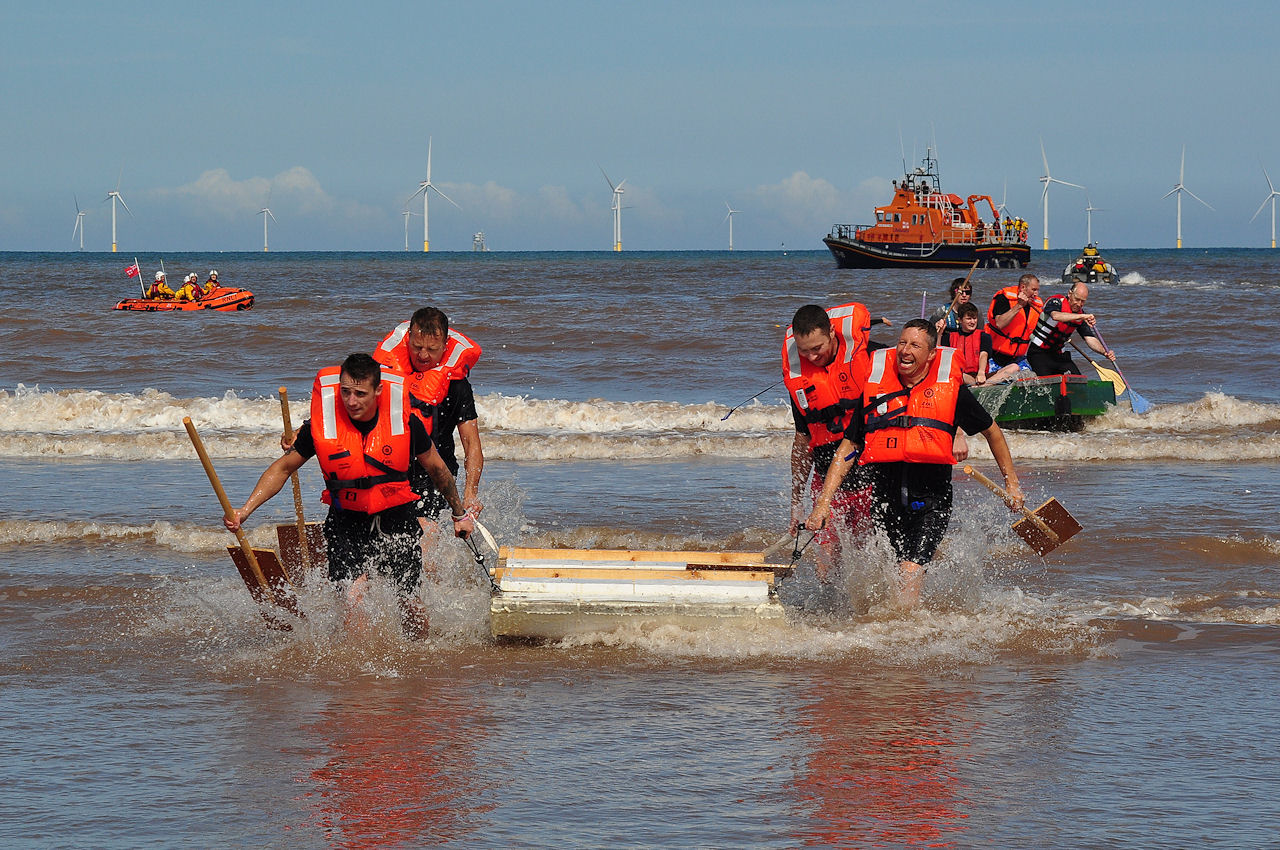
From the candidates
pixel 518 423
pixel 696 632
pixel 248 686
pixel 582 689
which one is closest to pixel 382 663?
pixel 248 686

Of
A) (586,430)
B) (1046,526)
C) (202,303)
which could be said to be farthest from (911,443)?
(202,303)

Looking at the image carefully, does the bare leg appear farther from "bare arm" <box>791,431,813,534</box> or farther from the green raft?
the green raft

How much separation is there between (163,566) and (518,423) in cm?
788

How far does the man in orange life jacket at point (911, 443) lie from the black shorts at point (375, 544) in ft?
6.00

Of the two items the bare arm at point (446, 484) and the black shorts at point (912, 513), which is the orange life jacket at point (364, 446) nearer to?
the bare arm at point (446, 484)

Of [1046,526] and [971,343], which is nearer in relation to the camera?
[1046,526]

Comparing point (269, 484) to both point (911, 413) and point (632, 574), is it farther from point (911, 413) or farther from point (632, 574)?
point (911, 413)

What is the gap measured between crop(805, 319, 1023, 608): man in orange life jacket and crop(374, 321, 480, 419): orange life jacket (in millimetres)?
2052

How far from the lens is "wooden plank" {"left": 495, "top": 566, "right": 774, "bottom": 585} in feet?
20.0

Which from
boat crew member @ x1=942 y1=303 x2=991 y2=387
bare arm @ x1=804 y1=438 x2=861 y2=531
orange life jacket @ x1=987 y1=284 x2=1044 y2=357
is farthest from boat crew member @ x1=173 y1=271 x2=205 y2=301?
bare arm @ x1=804 y1=438 x2=861 y2=531

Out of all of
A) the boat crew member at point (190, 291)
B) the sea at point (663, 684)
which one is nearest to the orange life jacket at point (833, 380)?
the sea at point (663, 684)

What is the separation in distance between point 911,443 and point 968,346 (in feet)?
20.7

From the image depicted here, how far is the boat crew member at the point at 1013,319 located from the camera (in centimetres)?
1260

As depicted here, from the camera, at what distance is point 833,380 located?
6676mm
